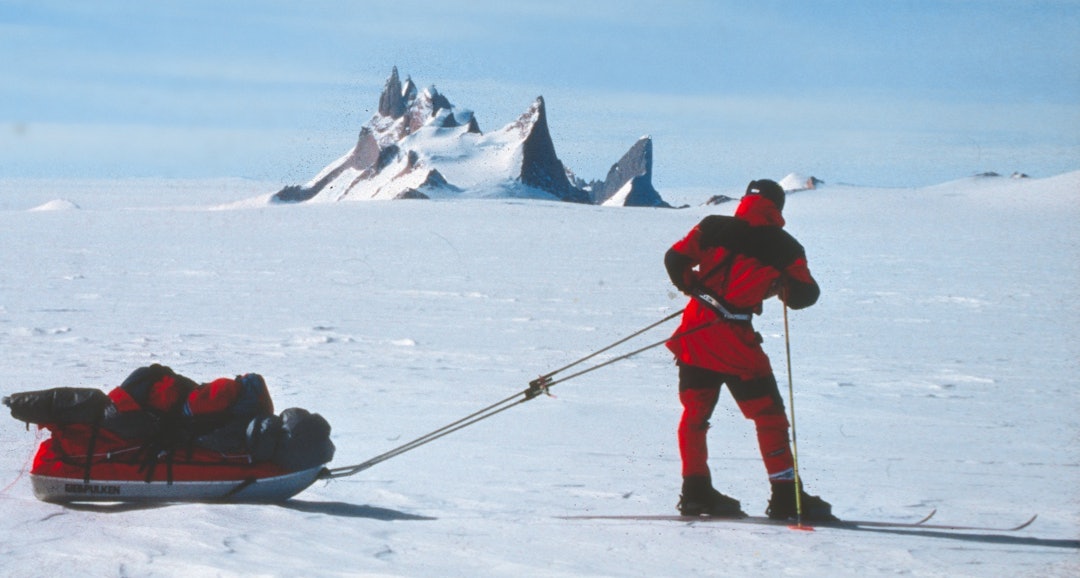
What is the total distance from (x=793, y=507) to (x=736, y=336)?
30.1 inches

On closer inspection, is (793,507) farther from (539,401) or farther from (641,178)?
(641,178)

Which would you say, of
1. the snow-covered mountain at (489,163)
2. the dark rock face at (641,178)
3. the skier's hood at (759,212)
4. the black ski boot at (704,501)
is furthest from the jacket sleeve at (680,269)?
the dark rock face at (641,178)

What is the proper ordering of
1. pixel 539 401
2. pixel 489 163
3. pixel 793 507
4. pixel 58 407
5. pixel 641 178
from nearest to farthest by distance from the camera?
pixel 58 407 → pixel 793 507 → pixel 539 401 → pixel 489 163 → pixel 641 178

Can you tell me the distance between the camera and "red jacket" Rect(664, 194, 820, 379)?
175 inches

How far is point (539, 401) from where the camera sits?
7766 millimetres

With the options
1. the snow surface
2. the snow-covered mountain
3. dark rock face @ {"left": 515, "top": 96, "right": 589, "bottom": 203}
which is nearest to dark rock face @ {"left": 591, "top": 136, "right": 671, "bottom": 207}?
the snow-covered mountain

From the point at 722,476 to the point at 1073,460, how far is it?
210 centimetres

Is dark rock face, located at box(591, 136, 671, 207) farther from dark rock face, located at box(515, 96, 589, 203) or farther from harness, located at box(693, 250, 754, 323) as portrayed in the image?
harness, located at box(693, 250, 754, 323)

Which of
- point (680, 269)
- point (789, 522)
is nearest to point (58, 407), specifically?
point (680, 269)

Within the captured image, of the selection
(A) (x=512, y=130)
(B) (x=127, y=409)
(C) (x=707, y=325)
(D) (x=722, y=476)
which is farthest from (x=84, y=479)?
(A) (x=512, y=130)

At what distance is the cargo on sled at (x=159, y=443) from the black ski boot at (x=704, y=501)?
168 centimetres

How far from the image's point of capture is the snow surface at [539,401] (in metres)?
3.63

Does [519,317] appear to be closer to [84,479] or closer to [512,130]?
[84,479]

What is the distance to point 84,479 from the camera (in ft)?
14.1
